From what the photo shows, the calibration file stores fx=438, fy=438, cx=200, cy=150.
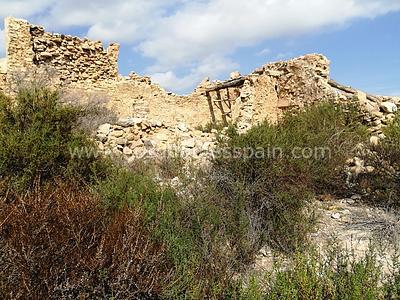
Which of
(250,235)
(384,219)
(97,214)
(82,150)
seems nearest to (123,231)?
(97,214)

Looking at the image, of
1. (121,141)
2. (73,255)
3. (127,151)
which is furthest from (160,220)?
(121,141)

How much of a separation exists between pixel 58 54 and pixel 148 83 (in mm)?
3616

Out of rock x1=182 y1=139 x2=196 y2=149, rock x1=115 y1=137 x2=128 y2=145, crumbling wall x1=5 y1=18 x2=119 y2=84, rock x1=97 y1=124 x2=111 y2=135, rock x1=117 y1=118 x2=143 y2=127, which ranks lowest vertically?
rock x1=182 y1=139 x2=196 y2=149

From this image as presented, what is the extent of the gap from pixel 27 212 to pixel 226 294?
214cm

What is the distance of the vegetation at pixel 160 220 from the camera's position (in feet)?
13.1

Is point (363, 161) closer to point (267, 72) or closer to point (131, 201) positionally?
point (131, 201)

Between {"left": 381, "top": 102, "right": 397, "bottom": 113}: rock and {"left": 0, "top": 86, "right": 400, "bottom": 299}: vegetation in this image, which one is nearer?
{"left": 0, "top": 86, "right": 400, "bottom": 299}: vegetation

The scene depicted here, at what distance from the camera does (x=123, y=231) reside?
4.61 meters

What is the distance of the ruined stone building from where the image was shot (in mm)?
14359

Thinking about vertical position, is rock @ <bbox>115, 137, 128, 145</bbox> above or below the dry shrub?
above

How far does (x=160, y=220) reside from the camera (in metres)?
5.23

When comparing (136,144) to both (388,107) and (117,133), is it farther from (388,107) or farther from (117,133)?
(388,107)

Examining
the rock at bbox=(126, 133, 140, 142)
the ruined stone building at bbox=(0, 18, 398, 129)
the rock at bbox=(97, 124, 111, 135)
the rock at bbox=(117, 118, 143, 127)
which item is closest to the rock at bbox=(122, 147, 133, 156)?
the rock at bbox=(126, 133, 140, 142)

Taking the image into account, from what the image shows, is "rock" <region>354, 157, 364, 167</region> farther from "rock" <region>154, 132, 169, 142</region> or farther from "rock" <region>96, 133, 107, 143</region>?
"rock" <region>96, 133, 107, 143</region>
